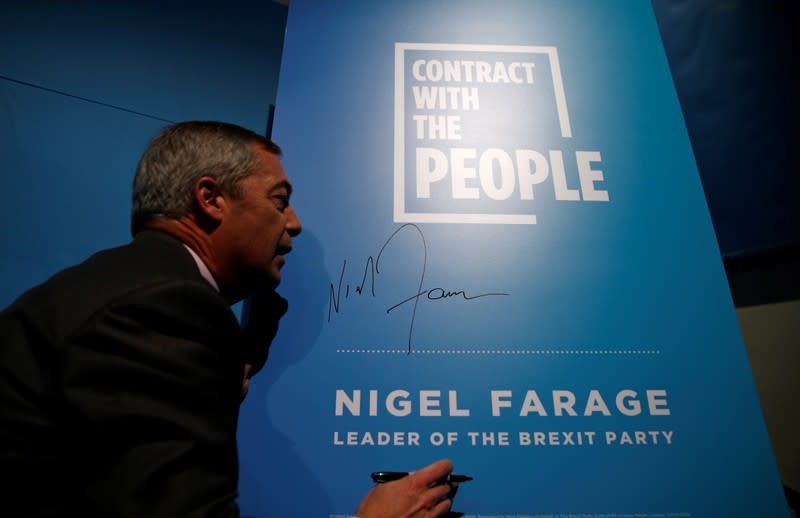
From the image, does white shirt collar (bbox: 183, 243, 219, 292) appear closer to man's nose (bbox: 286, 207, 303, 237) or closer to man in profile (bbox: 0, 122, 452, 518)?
man in profile (bbox: 0, 122, 452, 518)

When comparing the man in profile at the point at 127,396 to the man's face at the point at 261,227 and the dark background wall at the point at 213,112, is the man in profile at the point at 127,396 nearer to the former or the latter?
the man's face at the point at 261,227

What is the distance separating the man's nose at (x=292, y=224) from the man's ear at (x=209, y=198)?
0.47ft

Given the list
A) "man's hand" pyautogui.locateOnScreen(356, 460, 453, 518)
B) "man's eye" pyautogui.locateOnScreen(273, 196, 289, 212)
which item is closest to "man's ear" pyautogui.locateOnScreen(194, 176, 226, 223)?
"man's eye" pyautogui.locateOnScreen(273, 196, 289, 212)

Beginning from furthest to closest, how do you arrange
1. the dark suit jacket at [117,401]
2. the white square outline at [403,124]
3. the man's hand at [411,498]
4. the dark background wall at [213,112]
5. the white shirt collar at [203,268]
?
the dark background wall at [213,112]
the white square outline at [403,124]
the white shirt collar at [203,268]
the man's hand at [411,498]
the dark suit jacket at [117,401]

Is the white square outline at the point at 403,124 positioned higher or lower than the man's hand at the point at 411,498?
higher

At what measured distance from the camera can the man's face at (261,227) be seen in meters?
0.90

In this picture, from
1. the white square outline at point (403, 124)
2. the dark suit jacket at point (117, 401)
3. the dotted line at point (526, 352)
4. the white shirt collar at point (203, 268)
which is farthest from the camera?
the white square outline at point (403, 124)

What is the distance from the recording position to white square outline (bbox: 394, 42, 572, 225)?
3.56 feet

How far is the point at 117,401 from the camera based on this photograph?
523mm

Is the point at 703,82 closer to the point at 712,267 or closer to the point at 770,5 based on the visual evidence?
the point at 770,5

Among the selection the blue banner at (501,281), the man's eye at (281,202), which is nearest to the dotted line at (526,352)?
the blue banner at (501,281)

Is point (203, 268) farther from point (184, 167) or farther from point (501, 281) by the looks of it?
point (501, 281)
